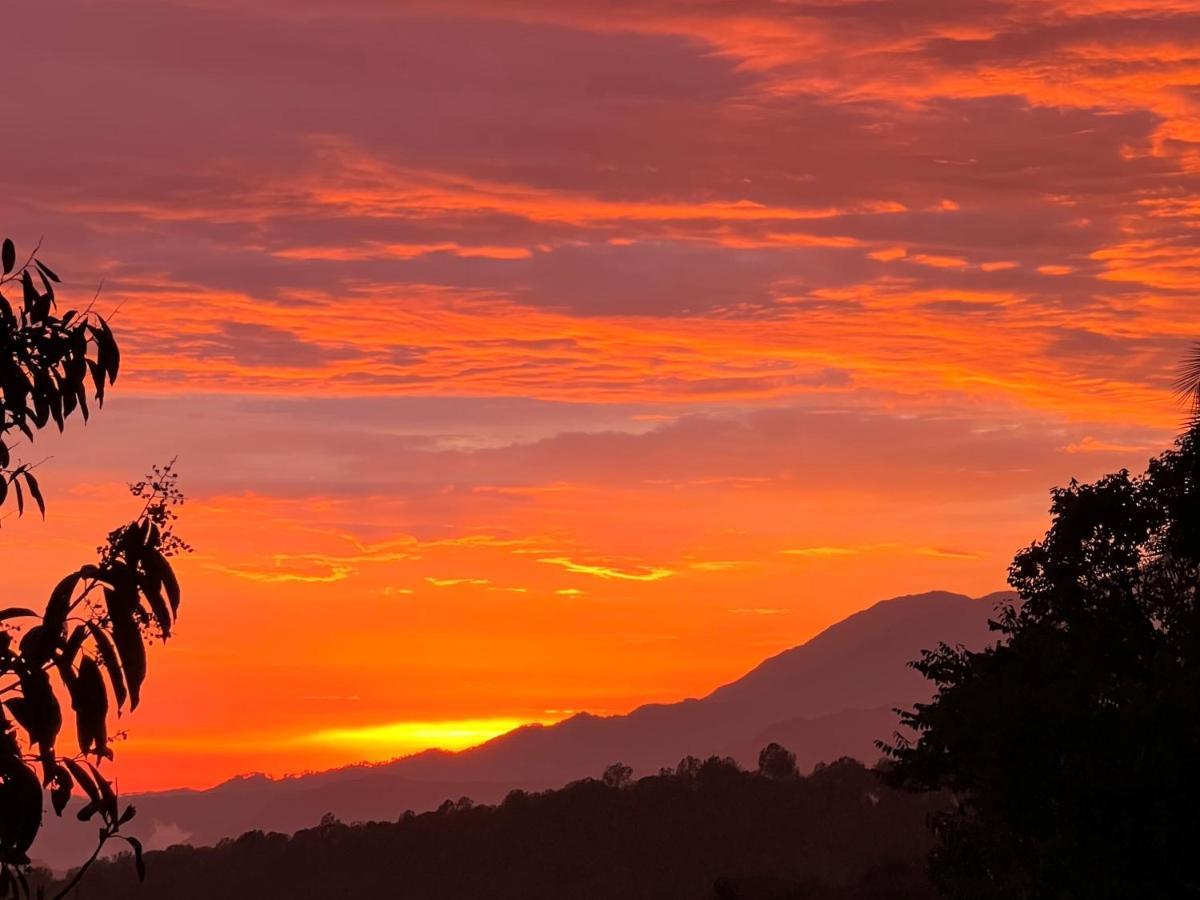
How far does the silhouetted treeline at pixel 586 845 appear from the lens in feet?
454

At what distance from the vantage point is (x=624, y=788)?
15975 cm

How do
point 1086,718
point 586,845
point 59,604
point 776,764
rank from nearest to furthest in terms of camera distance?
1. point 59,604
2. point 1086,718
3. point 586,845
4. point 776,764

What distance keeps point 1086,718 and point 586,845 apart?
124 metres

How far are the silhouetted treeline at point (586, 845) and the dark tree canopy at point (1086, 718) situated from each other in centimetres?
9452

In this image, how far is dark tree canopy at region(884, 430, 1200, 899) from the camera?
2920 centimetres

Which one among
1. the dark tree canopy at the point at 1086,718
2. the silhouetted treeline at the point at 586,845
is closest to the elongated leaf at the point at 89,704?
the dark tree canopy at the point at 1086,718

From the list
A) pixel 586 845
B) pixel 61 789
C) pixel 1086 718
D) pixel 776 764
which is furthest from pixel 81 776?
pixel 776 764

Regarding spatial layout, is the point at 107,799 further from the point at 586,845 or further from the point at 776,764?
the point at 776,764

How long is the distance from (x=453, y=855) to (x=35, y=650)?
148694 mm

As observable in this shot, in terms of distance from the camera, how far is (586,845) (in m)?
151

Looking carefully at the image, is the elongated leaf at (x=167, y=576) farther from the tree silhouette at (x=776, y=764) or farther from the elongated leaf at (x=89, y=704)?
the tree silhouette at (x=776, y=764)

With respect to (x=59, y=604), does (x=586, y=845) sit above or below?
below

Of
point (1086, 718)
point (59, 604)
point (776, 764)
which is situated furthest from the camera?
point (776, 764)

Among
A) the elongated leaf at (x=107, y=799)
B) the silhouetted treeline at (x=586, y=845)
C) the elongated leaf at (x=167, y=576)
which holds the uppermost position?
the elongated leaf at (x=167, y=576)
